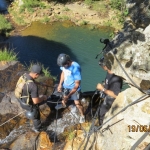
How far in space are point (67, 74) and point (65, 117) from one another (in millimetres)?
1843

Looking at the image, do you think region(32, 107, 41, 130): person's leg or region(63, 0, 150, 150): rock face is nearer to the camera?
region(63, 0, 150, 150): rock face

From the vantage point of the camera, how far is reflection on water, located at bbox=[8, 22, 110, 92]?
39.8 ft

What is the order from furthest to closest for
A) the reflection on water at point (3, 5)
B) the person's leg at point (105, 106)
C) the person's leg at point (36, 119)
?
the reflection on water at point (3, 5)
the person's leg at point (36, 119)
the person's leg at point (105, 106)

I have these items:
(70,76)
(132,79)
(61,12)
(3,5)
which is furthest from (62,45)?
(132,79)

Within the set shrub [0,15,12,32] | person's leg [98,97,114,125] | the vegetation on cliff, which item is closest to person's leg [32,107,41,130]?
person's leg [98,97,114,125]

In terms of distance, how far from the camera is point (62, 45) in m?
14.8

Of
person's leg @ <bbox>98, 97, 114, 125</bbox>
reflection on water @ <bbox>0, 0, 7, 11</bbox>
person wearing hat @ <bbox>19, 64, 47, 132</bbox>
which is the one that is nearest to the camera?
person wearing hat @ <bbox>19, 64, 47, 132</bbox>

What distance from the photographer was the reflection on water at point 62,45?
12133 mm

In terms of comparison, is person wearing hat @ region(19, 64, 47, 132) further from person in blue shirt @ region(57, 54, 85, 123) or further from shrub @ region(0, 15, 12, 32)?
shrub @ region(0, 15, 12, 32)

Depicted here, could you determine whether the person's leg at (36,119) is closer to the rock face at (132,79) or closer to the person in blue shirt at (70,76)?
the person in blue shirt at (70,76)
